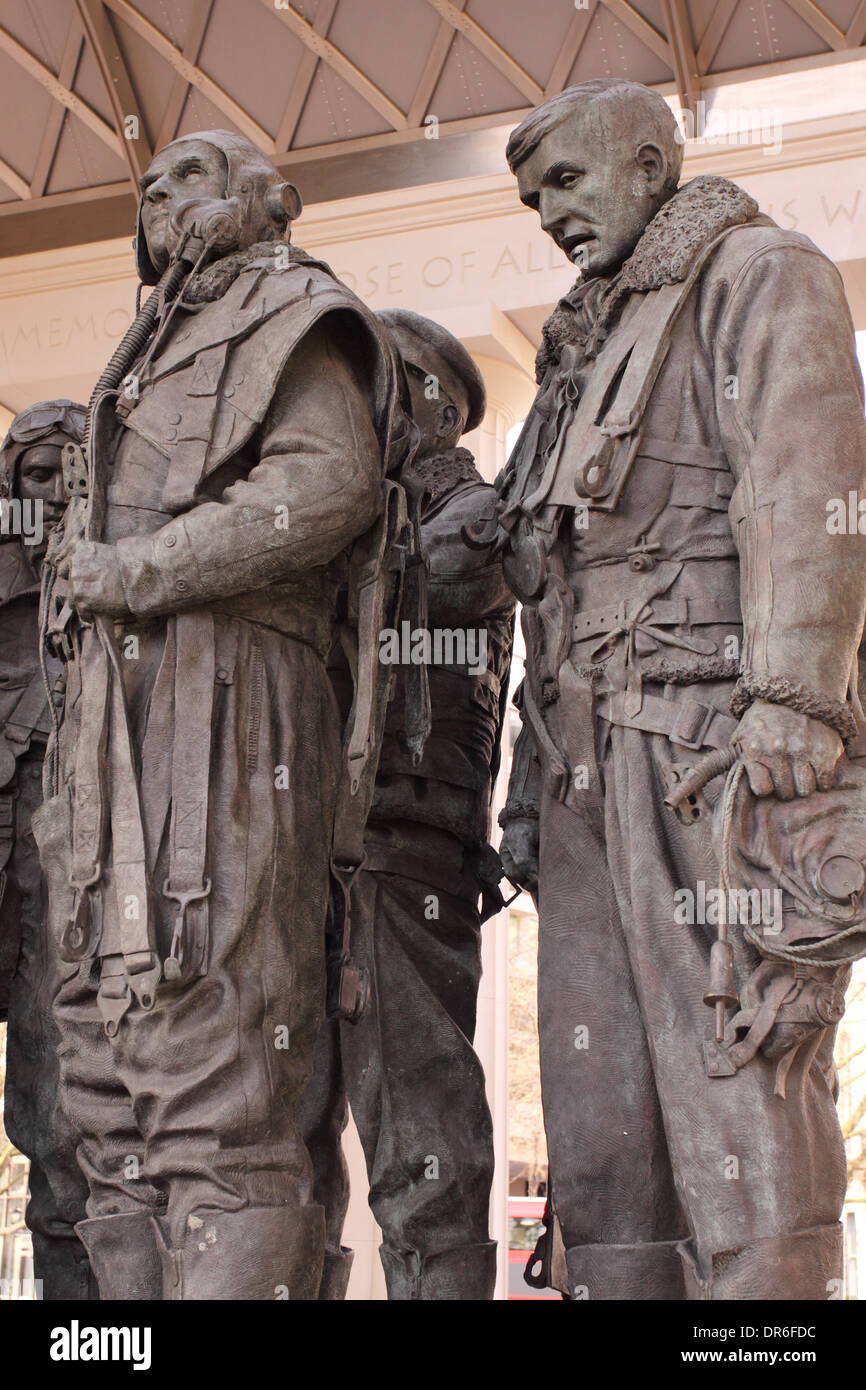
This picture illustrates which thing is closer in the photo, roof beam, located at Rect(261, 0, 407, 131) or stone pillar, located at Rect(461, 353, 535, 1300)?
stone pillar, located at Rect(461, 353, 535, 1300)

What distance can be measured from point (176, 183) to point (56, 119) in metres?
7.66

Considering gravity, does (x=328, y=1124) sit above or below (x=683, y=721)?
below

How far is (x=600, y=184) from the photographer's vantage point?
4348 mm

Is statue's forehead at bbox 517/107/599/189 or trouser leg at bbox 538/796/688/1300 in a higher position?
statue's forehead at bbox 517/107/599/189

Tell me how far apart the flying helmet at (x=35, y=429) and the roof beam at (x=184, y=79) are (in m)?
5.78

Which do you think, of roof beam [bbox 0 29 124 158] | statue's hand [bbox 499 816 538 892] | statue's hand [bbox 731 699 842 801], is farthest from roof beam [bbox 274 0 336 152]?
statue's hand [bbox 731 699 842 801]

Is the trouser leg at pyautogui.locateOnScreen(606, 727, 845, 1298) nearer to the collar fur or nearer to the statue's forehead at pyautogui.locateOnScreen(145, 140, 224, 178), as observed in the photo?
the collar fur

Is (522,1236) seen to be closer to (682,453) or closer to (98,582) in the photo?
(682,453)

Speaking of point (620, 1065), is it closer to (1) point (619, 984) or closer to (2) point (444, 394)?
(1) point (619, 984)

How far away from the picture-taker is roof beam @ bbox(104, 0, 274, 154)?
35.7 ft

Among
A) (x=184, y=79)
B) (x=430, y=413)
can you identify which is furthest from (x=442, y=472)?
(x=184, y=79)

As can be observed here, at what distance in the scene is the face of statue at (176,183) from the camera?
4.38 meters

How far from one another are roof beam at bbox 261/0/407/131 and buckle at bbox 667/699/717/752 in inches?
→ 292
